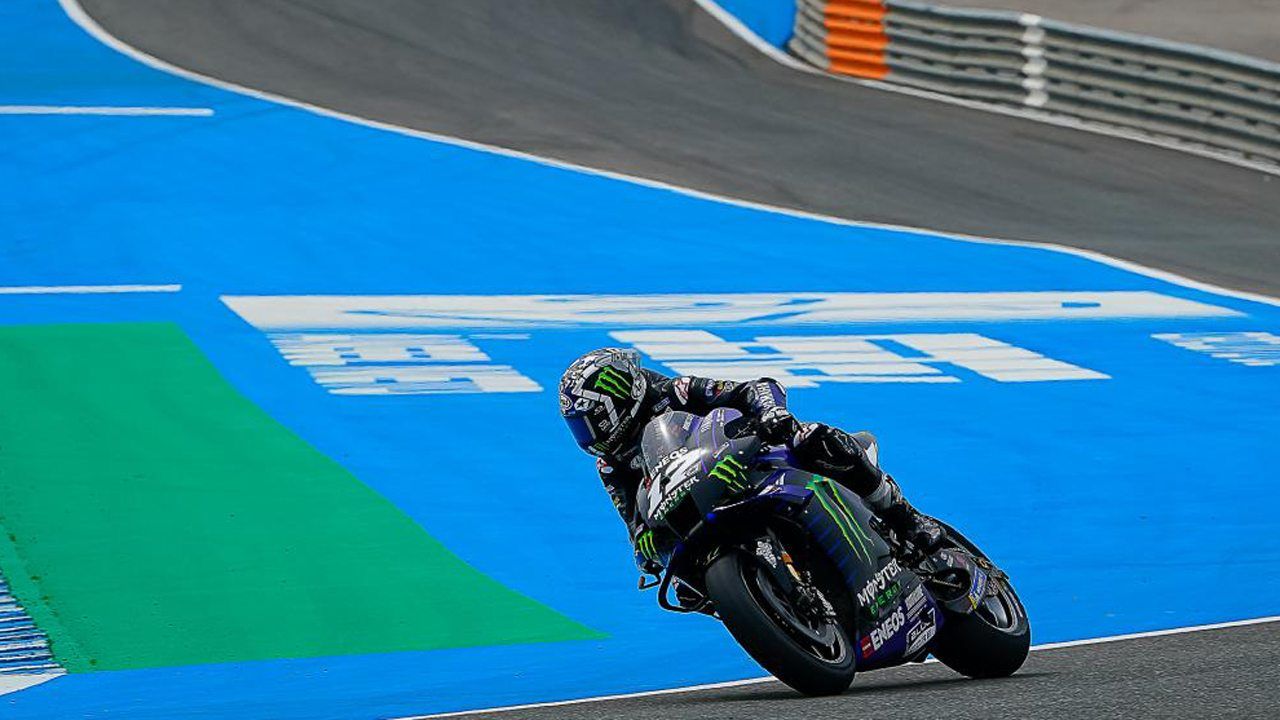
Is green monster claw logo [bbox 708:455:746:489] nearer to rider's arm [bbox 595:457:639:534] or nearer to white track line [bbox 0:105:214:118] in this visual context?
rider's arm [bbox 595:457:639:534]

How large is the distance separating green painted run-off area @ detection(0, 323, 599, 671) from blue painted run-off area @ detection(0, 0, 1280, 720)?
249 millimetres

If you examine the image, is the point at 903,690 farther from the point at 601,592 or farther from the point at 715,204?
the point at 715,204

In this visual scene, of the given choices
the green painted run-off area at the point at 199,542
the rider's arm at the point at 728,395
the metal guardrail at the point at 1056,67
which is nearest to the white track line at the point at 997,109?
the metal guardrail at the point at 1056,67

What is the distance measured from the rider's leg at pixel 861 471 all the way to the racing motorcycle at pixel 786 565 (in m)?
0.08

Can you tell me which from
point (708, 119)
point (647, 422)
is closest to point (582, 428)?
point (647, 422)

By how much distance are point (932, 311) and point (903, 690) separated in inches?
352

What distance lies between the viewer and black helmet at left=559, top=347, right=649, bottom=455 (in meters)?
7.21

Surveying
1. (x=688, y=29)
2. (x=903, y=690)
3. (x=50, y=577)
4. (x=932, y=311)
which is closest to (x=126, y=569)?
(x=50, y=577)

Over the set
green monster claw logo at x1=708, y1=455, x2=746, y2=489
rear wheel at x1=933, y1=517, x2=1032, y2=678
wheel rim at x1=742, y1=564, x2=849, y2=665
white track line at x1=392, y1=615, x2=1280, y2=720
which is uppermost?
green monster claw logo at x1=708, y1=455, x2=746, y2=489

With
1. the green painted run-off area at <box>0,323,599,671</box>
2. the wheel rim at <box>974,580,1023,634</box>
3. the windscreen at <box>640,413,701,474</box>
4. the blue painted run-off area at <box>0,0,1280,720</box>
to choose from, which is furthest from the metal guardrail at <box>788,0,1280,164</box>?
the windscreen at <box>640,413,701,474</box>

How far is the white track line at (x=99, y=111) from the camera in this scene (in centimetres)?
2222

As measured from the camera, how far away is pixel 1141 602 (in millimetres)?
9703

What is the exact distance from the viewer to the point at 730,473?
683cm

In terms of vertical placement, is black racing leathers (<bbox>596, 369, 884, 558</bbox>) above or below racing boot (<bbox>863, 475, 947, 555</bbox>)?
above
